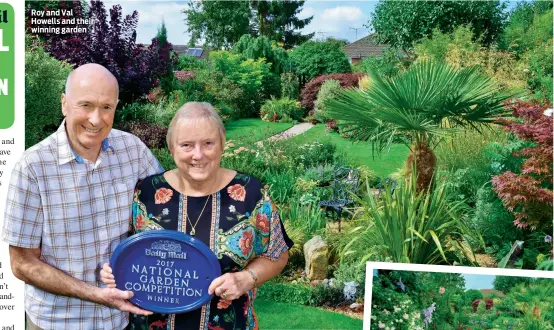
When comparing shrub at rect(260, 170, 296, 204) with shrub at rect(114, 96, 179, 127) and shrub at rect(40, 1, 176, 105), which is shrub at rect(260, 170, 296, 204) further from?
shrub at rect(40, 1, 176, 105)

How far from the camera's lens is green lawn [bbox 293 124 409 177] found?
564 centimetres

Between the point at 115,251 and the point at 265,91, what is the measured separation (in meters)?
4.87

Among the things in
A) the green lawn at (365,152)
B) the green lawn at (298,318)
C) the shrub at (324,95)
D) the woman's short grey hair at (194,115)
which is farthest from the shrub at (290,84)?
the woman's short grey hair at (194,115)

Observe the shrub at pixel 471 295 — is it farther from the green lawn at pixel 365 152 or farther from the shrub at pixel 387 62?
the shrub at pixel 387 62

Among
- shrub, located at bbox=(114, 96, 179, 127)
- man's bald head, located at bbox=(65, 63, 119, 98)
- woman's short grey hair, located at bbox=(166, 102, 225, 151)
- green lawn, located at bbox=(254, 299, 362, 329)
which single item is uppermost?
man's bald head, located at bbox=(65, 63, 119, 98)

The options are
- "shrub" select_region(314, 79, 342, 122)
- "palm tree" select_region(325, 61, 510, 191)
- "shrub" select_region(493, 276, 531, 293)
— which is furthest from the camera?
"shrub" select_region(314, 79, 342, 122)

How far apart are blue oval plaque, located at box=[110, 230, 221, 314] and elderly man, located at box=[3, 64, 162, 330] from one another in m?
0.06

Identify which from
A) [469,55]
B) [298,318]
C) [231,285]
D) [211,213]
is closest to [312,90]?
[469,55]

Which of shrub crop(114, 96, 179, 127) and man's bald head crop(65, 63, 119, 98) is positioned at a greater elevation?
man's bald head crop(65, 63, 119, 98)

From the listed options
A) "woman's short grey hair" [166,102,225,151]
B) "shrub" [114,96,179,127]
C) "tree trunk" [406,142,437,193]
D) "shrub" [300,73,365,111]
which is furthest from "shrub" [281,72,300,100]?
Answer: "woman's short grey hair" [166,102,225,151]

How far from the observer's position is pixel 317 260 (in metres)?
5.27

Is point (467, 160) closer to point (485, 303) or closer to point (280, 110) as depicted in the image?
point (280, 110)

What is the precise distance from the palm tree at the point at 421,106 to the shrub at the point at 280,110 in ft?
4.61

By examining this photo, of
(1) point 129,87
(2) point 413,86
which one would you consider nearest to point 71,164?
(2) point 413,86
